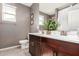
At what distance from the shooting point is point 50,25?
1.70m

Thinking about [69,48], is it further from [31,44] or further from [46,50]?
[31,44]

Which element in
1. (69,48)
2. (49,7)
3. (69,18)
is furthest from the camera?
(49,7)

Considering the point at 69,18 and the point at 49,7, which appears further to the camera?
the point at 49,7

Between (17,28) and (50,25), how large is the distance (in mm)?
577

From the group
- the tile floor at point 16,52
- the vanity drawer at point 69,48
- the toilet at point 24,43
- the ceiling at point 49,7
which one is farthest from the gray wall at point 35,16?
the vanity drawer at point 69,48

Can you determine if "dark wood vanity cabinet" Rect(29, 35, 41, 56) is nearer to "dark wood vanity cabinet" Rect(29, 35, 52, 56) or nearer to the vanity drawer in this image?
"dark wood vanity cabinet" Rect(29, 35, 52, 56)

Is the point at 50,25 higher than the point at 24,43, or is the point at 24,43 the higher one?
the point at 50,25

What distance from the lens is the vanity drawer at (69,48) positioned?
1.24m

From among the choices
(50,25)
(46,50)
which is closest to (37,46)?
(46,50)

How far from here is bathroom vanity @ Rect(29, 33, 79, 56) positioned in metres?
1.28

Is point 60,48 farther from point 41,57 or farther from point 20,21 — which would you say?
point 20,21

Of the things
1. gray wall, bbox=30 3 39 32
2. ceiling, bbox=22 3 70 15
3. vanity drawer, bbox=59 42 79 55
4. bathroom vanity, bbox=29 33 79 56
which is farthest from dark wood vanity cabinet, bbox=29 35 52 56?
ceiling, bbox=22 3 70 15

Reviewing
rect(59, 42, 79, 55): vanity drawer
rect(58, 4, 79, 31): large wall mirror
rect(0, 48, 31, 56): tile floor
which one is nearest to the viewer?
rect(59, 42, 79, 55): vanity drawer

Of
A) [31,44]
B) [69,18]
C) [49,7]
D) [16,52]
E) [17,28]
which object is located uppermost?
[49,7]
